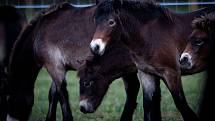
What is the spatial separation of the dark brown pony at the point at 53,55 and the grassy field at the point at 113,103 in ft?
2.64

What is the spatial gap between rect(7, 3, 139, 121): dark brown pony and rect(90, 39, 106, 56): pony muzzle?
1.02m

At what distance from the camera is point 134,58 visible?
860cm

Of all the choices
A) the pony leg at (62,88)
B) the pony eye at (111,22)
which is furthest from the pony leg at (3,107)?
the pony eye at (111,22)

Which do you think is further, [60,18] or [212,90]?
[60,18]

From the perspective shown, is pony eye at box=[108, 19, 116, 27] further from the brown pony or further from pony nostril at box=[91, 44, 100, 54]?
the brown pony

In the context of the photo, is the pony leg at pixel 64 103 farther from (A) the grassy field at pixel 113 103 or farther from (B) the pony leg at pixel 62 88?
(A) the grassy field at pixel 113 103

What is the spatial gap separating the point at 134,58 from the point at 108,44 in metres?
0.59

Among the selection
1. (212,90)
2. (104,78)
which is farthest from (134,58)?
(212,90)

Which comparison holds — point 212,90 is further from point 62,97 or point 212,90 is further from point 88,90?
point 62,97

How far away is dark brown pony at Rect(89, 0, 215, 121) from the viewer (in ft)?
27.0

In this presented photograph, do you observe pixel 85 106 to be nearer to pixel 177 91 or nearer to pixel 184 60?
pixel 177 91

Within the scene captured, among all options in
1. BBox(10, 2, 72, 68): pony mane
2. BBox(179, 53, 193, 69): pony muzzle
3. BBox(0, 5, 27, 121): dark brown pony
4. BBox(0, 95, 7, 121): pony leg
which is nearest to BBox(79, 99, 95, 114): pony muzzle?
BBox(179, 53, 193, 69): pony muzzle

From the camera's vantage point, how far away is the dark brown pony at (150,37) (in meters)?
8.23

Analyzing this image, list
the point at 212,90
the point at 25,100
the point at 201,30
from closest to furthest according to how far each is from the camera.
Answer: the point at 212,90
the point at 201,30
the point at 25,100
